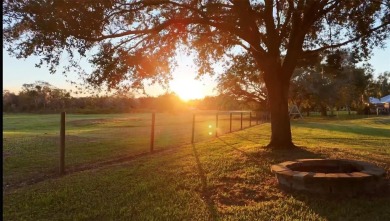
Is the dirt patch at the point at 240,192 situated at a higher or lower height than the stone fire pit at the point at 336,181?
lower

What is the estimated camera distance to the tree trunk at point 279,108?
1330 cm

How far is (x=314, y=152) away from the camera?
12.4 metres

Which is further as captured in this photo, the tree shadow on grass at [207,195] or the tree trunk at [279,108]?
the tree trunk at [279,108]

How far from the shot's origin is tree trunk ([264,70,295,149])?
13.3 m

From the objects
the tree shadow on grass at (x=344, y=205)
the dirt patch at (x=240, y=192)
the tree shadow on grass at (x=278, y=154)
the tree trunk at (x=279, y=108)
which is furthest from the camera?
the tree trunk at (x=279, y=108)

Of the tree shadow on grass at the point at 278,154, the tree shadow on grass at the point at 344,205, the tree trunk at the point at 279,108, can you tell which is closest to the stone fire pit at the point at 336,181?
the tree shadow on grass at the point at 344,205

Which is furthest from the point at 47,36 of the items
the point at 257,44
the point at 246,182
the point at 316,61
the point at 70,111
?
the point at 70,111

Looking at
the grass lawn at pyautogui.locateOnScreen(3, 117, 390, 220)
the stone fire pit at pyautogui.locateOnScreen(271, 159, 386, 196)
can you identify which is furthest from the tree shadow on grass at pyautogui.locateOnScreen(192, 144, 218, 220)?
the stone fire pit at pyautogui.locateOnScreen(271, 159, 386, 196)

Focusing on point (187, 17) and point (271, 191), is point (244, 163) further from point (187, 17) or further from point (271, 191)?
point (187, 17)

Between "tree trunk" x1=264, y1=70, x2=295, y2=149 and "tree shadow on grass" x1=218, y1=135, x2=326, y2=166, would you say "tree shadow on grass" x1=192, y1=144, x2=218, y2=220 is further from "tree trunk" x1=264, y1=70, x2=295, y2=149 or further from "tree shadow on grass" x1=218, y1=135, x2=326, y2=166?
"tree trunk" x1=264, y1=70, x2=295, y2=149

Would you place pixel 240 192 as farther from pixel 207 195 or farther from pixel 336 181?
pixel 336 181

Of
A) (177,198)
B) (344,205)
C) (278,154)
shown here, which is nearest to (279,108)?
(278,154)

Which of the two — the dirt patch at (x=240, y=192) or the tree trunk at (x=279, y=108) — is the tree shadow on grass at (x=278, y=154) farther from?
the dirt patch at (x=240, y=192)

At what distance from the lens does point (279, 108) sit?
526 inches
